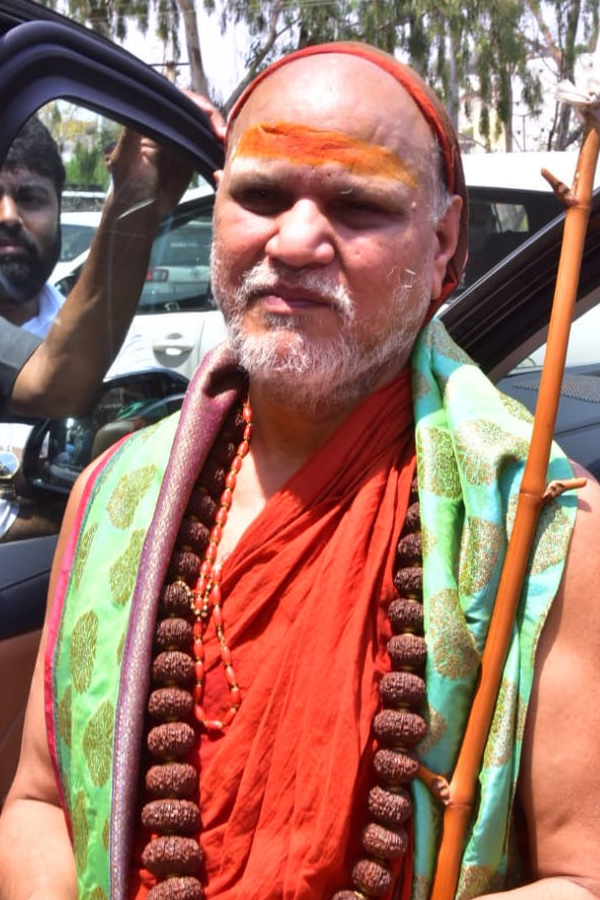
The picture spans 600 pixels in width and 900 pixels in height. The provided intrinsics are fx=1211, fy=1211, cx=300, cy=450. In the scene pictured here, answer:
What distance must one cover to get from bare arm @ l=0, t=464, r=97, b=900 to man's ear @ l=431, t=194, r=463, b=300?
654mm

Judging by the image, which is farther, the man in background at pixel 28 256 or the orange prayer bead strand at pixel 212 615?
the man in background at pixel 28 256

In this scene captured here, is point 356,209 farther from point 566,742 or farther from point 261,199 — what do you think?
point 566,742

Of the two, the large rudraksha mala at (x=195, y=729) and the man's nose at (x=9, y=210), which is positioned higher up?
the man's nose at (x=9, y=210)

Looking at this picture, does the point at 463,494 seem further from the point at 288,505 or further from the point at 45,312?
the point at 45,312

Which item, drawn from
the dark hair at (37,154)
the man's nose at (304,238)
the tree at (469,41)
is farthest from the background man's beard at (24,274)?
the tree at (469,41)

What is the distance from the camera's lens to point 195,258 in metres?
2.95

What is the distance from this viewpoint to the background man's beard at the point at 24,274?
2.44 meters

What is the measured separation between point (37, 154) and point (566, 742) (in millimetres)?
1608

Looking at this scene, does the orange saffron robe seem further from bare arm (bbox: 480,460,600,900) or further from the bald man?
bare arm (bbox: 480,460,600,900)

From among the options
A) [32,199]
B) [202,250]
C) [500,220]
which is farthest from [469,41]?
[32,199]

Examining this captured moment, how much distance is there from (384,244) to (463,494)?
36 cm

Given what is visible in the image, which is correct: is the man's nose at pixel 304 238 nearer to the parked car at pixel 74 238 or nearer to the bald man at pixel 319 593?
the bald man at pixel 319 593

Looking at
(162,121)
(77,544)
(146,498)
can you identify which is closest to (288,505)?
(146,498)

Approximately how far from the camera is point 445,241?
179 cm
